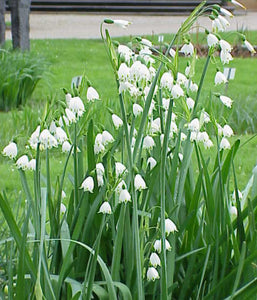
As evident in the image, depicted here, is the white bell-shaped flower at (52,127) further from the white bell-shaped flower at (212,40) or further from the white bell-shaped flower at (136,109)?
the white bell-shaped flower at (212,40)

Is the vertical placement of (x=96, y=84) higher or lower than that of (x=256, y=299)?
lower

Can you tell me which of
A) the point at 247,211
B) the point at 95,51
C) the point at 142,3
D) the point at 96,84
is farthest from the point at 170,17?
the point at 247,211

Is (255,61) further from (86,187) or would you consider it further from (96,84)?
(86,187)

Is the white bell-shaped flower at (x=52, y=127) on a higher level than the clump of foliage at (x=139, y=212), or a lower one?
higher

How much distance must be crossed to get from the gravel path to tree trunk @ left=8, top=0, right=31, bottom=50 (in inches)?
150

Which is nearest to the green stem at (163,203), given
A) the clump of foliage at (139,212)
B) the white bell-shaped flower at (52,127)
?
the clump of foliage at (139,212)

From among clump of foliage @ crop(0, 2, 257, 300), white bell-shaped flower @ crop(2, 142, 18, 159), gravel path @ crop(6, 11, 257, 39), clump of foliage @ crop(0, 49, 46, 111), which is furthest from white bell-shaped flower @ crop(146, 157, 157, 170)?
gravel path @ crop(6, 11, 257, 39)

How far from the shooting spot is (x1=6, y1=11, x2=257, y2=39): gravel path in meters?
13.8

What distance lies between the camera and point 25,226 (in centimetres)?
208

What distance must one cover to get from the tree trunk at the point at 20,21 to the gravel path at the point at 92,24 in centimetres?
380

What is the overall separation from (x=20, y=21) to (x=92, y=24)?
6.56m

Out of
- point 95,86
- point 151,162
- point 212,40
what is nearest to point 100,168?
point 151,162

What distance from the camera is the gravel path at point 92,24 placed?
13758mm

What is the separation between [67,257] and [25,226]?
0.57 ft
